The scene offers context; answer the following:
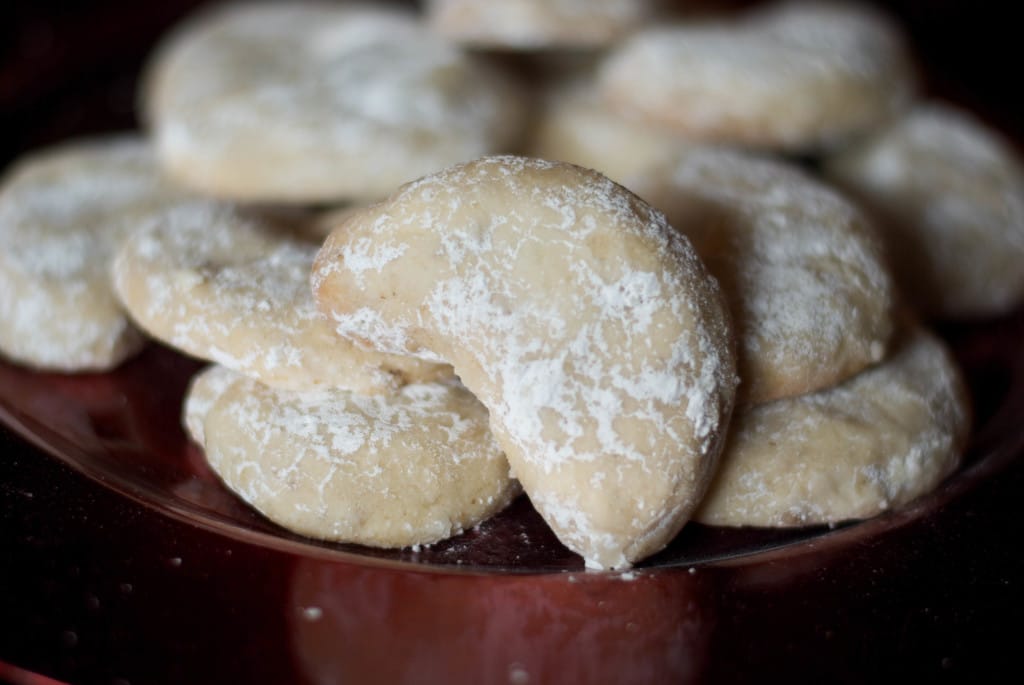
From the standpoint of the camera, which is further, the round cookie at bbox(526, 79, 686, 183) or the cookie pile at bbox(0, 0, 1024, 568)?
the round cookie at bbox(526, 79, 686, 183)

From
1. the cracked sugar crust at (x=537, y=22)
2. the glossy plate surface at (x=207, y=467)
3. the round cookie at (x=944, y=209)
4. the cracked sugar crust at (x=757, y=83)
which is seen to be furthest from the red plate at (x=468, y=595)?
the cracked sugar crust at (x=537, y=22)

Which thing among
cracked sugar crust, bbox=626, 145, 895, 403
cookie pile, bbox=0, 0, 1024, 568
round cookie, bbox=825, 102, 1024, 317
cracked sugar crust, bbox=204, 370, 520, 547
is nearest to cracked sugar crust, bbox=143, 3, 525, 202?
cookie pile, bbox=0, 0, 1024, 568

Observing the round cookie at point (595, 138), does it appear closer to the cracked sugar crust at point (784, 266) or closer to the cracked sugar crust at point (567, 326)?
the cracked sugar crust at point (784, 266)

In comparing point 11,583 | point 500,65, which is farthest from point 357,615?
point 500,65

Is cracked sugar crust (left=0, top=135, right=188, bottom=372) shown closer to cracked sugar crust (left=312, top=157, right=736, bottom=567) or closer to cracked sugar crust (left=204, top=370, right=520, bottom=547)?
cracked sugar crust (left=204, top=370, right=520, bottom=547)

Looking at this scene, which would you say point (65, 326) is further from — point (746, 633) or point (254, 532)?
point (746, 633)

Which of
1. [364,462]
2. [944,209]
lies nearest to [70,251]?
[364,462]

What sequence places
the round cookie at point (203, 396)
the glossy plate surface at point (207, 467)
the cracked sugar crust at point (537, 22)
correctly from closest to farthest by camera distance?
the glossy plate surface at point (207, 467), the round cookie at point (203, 396), the cracked sugar crust at point (537, 22)

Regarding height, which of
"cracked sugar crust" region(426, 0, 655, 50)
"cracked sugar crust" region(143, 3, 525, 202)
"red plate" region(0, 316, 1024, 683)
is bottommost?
"red plate" region(0, 316, 1024, 683)

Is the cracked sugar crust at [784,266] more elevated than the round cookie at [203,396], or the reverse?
the cracked sugar crust at [784,266]
